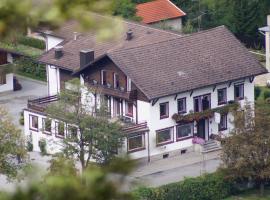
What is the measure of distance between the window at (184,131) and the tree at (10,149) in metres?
9.34

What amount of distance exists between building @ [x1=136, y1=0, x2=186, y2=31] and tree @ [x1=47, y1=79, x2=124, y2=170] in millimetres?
Result: 20529

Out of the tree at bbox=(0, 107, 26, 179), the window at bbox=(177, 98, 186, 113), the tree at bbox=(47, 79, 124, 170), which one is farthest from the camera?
the window at bbox=(177, 98, 186, 113)

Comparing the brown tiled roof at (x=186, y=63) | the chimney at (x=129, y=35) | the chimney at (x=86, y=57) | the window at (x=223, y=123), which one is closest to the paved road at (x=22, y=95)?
the chimney at (x=86, y=57)

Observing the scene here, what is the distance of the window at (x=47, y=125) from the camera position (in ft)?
129

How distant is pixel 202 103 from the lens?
40406 mm

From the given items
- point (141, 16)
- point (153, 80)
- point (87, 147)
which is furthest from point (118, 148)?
point (141, 16)

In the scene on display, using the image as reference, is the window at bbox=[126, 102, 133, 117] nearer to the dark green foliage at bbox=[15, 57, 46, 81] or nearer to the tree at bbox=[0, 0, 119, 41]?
the dark green foliage at bbox=[15, 57, 46, 81]

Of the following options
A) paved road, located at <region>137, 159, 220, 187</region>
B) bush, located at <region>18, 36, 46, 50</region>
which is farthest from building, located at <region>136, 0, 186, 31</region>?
paved road, located at <region>137, 159, 220, 187</region>

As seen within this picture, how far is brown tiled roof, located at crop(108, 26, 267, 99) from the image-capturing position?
38.6 meters

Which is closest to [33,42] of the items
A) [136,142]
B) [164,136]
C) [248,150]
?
[164,136]

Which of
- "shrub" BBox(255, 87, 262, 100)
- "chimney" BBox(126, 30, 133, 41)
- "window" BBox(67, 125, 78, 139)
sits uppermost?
"chimney" BBox(126, 30, 133, 41)

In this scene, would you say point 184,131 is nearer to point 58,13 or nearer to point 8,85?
point 8,85

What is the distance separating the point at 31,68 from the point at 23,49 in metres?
2.17

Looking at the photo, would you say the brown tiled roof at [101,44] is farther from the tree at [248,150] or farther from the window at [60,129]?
the tree at [248,150]
